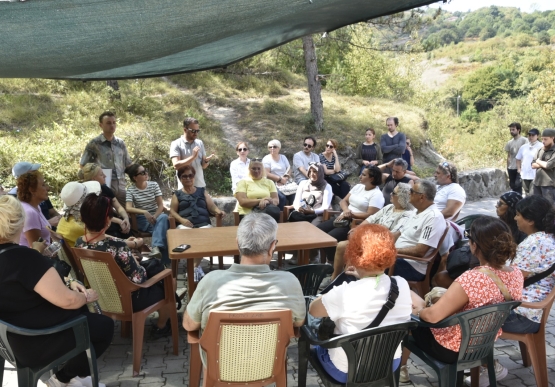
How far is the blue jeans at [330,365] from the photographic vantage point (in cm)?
233

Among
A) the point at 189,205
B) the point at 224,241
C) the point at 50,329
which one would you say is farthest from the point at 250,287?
the point at 189,205

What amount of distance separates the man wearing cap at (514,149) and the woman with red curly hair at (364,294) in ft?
25.5

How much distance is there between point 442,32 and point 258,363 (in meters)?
107

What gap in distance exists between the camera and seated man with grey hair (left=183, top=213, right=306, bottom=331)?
222 cm

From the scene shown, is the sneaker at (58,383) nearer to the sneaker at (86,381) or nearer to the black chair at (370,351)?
the sneaker at (86,381)

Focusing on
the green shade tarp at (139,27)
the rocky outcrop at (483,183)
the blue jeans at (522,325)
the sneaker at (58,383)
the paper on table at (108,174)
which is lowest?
the rocky outcrop at (483,183)

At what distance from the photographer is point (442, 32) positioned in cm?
9756

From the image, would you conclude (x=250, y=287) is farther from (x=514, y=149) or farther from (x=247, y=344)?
(x=514, y=149)

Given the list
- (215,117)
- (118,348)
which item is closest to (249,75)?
(215,117)

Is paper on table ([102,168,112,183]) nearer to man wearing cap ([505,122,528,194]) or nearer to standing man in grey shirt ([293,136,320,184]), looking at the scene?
standing man in grey shirt ([293,136,320,184])

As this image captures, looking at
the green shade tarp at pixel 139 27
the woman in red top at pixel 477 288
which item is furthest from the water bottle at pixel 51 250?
the woman in red top at pixel 477 288

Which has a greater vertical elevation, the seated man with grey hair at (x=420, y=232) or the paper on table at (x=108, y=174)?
the paper on table at (x=108, y=174)

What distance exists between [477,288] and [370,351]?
0.65 meters

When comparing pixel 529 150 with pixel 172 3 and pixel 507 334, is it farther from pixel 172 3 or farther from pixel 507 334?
pixel 172 3
